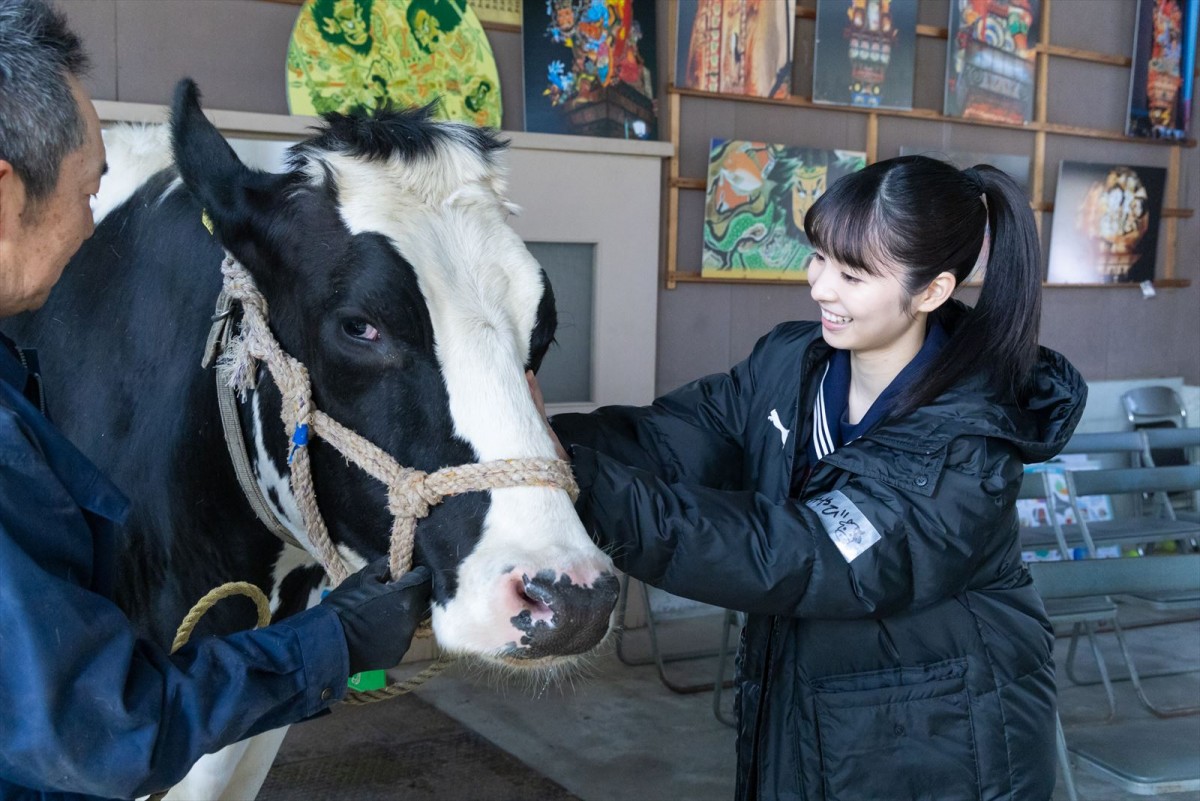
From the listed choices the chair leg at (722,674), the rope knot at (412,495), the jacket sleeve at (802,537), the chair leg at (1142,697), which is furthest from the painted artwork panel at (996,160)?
the rope knot at (412,495)

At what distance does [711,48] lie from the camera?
4156mm

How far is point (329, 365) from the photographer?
1271mm

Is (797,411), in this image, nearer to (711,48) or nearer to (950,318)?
(950,318)

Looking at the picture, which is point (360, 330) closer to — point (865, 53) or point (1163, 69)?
point (865, 53)

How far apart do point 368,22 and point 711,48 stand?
1.40 meters

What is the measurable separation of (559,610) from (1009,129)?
4827mm

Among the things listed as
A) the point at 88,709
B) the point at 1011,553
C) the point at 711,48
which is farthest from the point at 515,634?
the point at 711,48

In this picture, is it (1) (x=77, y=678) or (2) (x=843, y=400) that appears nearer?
(1) (x=77, y=678)

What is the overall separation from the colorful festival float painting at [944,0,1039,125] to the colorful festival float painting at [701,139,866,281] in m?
0.70

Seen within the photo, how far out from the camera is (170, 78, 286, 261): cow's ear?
4.33ft

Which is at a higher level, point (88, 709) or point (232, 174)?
point (232, 174)

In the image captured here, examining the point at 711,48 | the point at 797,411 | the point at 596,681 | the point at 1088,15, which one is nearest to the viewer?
the point at 797,411

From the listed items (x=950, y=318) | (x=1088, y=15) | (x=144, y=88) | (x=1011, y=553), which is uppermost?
(x=1088, y=15)

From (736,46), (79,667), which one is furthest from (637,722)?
(79,667)
